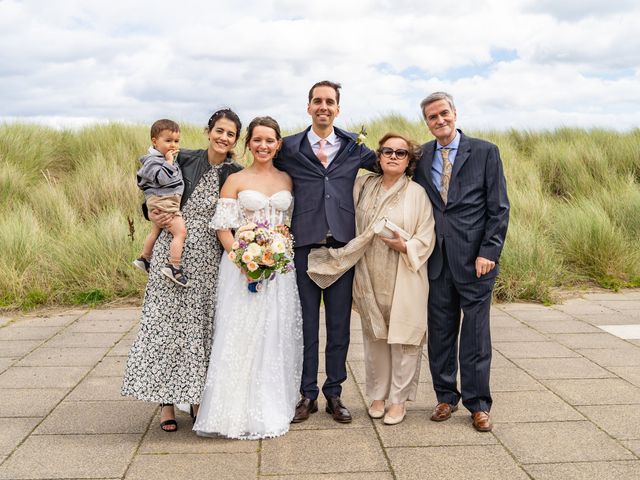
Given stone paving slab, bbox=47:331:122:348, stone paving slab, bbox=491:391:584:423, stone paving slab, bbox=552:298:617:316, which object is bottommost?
stone paving slab, bbox=552:298:617:316

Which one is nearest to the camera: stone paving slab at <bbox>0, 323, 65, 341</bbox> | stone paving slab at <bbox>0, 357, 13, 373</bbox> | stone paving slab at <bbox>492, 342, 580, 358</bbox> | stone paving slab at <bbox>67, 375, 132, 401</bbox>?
stone paving slab at <bbox>67, 375, 132, 401</bbox>

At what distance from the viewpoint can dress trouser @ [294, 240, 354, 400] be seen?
15.9 ft

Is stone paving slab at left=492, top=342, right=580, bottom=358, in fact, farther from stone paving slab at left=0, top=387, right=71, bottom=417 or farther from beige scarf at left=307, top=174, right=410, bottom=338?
stone paving slab at left=0, top=387, right=71, bottom=417

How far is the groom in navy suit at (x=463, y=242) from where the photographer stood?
468cm

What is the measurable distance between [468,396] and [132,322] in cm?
441

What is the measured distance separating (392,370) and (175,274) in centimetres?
A: 153

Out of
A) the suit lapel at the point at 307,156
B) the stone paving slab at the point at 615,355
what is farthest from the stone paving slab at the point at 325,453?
the stone paving slab at the point at 615,355

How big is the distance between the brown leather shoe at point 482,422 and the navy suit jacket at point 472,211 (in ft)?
2.82

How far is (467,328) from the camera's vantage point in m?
4.85

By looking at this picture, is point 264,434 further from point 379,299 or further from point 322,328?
point 322,328

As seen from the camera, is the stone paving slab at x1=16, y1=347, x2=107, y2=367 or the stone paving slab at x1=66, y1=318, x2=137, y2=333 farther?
the stone paving slab at x1=66, y1=318, x2=137, y2=333

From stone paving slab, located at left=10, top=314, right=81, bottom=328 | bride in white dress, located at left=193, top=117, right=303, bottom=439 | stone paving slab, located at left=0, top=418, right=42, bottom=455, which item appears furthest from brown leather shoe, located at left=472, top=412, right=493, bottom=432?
stone paving slab, located at left=10, top=314, right=81, bottom=328

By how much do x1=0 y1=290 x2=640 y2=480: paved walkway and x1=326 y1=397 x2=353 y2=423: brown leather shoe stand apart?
0.06 m

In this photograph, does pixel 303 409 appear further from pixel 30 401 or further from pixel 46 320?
pixel 46 320
